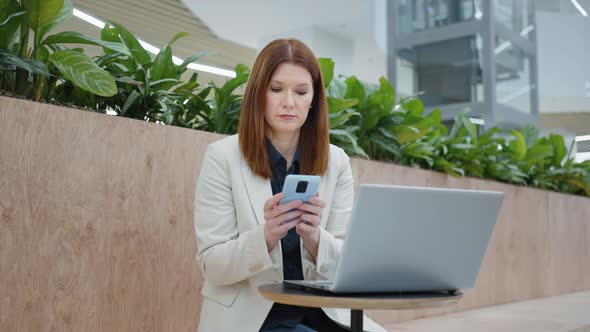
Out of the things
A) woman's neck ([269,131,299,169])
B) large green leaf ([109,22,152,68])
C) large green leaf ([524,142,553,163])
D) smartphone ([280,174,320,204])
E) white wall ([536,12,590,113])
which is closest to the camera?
smartphone ([280,174,320,204])

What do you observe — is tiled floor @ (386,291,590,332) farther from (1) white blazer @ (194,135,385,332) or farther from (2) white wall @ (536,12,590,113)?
(2) white wall @ (536,12,590,113)

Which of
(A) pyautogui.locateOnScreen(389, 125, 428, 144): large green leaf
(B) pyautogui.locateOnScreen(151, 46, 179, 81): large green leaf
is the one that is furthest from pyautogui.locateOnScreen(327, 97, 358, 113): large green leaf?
(B) pyautogui.locateOnScreen(151, 46, 179, 81): large green leaf

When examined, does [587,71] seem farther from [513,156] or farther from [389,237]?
[389,237]

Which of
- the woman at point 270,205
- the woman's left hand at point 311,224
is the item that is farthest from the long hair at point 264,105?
the woman's left hand at point 311,224

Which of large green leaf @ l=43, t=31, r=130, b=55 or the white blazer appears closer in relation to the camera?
the white blazer

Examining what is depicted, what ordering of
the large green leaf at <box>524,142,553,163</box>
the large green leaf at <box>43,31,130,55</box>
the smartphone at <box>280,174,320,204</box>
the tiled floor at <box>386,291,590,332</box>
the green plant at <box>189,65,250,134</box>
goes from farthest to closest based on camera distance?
the large green leaf at <box>524,142,553,163</box> < the tiled floor at <box>386,291,590,332</box> < the green plant at <box>189,65,250,134</box> < the large green leaf at <box>43,31,130,55</box> < the smartphone at <box>280,174,320,204</box>

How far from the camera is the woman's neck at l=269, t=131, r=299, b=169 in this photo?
4.40 ft

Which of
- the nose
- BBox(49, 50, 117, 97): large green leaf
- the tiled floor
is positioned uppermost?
BBox(49, 50, 117, 97): large green leaf

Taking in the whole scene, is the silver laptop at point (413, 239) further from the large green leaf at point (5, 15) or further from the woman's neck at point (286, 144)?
the large green leaf at point (5, 15)

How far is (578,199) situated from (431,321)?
7.68 feet

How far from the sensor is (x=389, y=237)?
2.99 feet

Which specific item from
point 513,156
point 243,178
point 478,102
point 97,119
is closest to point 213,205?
point 243,178

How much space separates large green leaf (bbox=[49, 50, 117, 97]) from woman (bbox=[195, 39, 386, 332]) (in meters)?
0.44

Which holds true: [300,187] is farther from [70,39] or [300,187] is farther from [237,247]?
[70,39]
